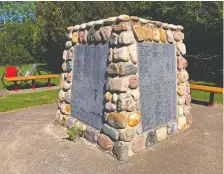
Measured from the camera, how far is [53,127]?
5906 mm

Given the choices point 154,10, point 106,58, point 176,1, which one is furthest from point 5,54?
point 106,58

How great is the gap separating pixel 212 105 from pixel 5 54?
680 inches

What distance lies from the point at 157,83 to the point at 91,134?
1592 mm

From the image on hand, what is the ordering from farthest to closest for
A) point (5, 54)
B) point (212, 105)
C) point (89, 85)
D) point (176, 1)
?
point (5, 54) < point (176, 1) < point (212, 105) < point (89, 85)

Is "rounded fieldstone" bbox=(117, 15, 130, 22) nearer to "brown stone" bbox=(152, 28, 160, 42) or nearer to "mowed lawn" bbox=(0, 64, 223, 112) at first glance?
"brown stone" bbox=(152, 28, 160, 42)

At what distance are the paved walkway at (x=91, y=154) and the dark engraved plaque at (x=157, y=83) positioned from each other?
52 centimetres

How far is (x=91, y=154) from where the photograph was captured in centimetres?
452

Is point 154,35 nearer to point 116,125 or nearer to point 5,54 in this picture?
point 116,125

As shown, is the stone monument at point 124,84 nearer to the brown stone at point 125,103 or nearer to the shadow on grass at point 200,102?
the brown stone at point 125,103

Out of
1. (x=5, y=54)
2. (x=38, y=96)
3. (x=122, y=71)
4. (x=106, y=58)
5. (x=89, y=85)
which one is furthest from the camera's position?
(x=5, y=54)

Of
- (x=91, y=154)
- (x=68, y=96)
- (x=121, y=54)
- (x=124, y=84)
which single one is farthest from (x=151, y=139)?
(x=68, y=96)

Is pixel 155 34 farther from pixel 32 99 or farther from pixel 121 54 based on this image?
pixel 32 99

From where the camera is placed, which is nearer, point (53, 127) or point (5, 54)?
point (53, 127)

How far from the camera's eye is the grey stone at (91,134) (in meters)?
4.90
